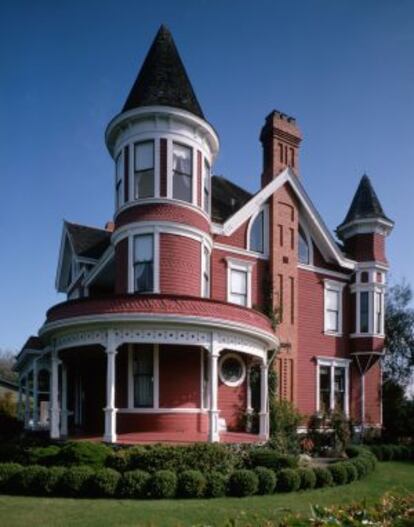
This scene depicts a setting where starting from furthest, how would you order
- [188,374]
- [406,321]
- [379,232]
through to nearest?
1. [406,321]
2. [379,232]
3. [188,374]

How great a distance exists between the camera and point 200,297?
711 inches

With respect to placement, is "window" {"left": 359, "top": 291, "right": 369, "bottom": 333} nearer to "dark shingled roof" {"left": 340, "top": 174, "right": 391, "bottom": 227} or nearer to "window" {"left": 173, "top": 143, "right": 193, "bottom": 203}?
"dark shingled roof" {"left": 340, "top": 174, "right": 391, "bottom": 227}

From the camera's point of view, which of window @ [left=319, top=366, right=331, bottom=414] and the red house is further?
window @ [left=319, top=366, right=331, bottom=414]

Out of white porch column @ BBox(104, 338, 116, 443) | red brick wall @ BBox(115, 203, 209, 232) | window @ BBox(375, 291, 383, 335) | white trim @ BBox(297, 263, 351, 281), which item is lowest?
white porch column @ BBox(104, 338, 116, 443)

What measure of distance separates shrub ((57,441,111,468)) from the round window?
721 centimetres

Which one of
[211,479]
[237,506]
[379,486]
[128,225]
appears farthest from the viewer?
[128,225]

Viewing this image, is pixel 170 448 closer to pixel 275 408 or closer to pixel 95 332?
pixel 95 332

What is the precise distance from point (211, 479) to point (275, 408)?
8489 mm

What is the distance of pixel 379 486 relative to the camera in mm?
16422

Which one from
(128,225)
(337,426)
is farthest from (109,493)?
(337,426)

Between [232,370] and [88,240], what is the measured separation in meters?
12.3

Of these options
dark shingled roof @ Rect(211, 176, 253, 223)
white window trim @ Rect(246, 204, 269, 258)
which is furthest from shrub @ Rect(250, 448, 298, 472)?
dark shingled roof @ Rect(211, 176, 253, 223)

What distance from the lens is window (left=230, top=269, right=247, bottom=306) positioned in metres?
23.3

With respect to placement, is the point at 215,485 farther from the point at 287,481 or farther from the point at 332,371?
the point at 332,371
